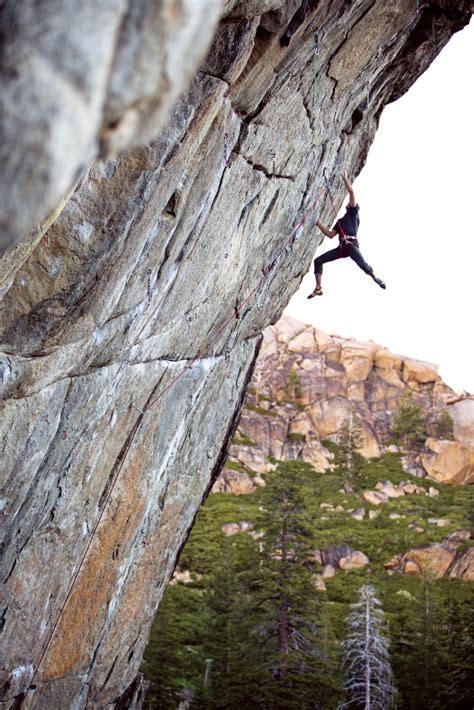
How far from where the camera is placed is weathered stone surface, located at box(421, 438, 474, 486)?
2264 inches

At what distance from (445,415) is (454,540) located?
22.0 m

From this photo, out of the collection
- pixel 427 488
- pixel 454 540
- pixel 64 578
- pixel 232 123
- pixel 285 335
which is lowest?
pixel 64 578

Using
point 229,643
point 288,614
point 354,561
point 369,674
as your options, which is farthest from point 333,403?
point 369,674

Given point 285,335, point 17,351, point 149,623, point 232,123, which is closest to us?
point 17,351

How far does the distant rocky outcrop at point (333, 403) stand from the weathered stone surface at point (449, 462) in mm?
81

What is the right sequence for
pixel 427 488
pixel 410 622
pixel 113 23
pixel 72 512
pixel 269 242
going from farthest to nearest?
pixel 427 488 → pixel 410 622 → pixel 269 242 → pixel 72 512 → pixel 113 23

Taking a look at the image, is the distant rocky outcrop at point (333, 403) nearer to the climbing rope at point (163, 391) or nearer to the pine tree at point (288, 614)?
the pine tree at point (288, 614)

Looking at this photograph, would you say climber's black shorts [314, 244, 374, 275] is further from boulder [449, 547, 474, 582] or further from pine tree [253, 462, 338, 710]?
boulder [449, 547, 474, 582]

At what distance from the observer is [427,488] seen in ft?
180

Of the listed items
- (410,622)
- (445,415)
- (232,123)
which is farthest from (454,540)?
(232,123)

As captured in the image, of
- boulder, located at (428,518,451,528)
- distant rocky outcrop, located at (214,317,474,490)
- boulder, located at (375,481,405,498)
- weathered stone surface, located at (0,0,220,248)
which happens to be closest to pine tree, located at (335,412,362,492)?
distant rocky outcrop, located at (214,317,474,490)

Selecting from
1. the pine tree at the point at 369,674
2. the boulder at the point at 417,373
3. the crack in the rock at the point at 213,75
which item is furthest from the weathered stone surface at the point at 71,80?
the boulder at the point at 417,373

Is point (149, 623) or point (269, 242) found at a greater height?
point (269, 242)

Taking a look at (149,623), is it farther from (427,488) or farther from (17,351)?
(427,488)
